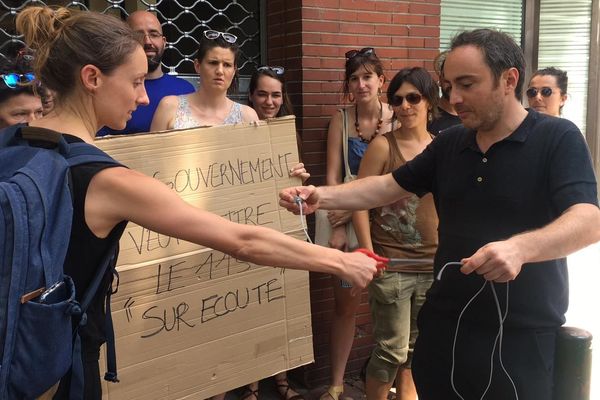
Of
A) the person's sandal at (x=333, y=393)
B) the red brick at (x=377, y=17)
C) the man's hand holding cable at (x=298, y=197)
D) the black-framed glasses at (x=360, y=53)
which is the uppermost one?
the red brick at (x=377, y=17)

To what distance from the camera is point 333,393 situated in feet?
13.7

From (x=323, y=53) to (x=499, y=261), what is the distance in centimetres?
283

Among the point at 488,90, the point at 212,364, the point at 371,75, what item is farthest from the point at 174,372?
the point at 371,75

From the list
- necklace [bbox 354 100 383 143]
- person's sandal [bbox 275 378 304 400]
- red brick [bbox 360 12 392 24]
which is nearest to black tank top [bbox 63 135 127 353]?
necklace [bbox 354 100 383 143]

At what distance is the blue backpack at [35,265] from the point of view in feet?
4.91

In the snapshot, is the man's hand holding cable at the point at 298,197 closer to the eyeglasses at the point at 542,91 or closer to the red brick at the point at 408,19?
the red brick at the point at 408,19

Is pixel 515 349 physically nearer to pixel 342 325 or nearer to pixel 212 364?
pixel 212 364

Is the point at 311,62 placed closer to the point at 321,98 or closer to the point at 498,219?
the point at 321,98

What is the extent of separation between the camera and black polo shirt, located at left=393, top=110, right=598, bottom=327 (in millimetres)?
2105

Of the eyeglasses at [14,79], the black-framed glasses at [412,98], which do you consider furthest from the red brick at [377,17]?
the eyeglasses at [14,79]

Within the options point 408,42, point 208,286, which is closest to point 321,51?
point 408,42

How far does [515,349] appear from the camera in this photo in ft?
A: 7.20

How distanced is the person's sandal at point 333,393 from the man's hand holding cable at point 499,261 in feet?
8.43

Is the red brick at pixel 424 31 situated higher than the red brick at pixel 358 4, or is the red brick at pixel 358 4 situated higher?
the red brick at pixel 358 4
